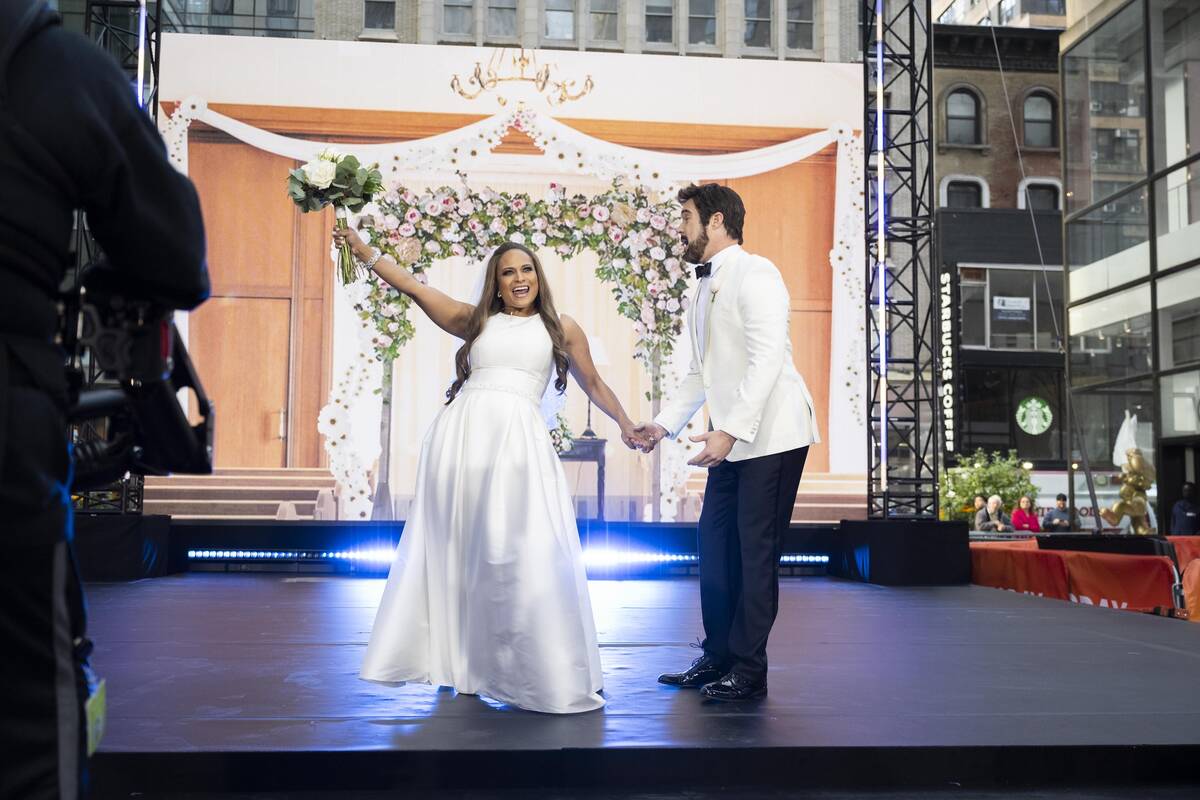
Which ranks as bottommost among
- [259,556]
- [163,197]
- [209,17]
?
[259,556]

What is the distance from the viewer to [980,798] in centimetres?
306

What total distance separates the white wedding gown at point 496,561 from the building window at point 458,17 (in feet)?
39.5

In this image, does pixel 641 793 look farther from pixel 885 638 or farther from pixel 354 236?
pixel 885 638

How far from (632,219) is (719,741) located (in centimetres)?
898

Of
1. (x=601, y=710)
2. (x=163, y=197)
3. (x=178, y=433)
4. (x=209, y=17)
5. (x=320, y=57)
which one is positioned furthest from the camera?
A: (x=209, y=17)

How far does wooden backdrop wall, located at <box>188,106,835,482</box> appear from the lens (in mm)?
11352

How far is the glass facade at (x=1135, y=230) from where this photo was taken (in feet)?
48.9

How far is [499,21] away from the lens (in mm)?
15125

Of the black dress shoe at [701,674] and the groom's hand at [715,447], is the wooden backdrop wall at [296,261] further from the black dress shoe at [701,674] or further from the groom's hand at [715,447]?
the groom's hand at [715,447]

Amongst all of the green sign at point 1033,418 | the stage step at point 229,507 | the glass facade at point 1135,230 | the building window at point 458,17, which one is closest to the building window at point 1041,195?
the green sign at point 1033,418

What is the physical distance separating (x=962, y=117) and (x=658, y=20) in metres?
15.9

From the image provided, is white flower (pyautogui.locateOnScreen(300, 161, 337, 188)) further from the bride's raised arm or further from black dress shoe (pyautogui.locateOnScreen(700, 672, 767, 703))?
black dress shoe (pyautogui.locateOnScreen(700, 672, 767, 703))

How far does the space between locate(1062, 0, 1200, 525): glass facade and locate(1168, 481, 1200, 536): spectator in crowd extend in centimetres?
67

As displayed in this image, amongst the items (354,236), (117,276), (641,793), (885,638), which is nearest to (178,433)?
(117,276)
